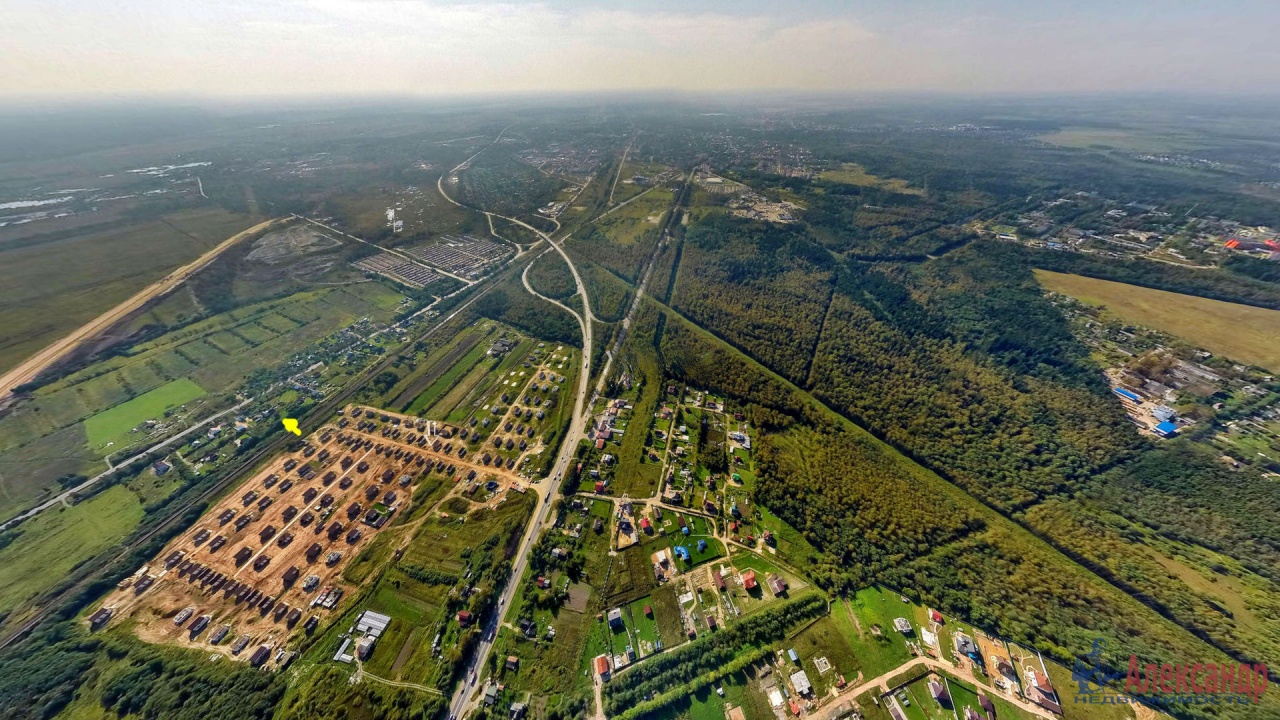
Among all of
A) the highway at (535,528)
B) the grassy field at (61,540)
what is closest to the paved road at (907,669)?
the highway at (535,528)

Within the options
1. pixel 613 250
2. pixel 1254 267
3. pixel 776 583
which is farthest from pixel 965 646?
pixel 1254 267

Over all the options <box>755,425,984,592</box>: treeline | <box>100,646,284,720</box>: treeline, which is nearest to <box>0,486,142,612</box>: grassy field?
<box>100,646,284,720</box>: treeline

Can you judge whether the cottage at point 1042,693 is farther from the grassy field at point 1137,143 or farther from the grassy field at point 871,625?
the grassy field at point 1137,143

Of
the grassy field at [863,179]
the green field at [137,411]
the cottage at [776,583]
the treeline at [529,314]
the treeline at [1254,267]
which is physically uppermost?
the grassy field at [863,179]

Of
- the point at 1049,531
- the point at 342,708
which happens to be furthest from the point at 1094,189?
the point at 342,708

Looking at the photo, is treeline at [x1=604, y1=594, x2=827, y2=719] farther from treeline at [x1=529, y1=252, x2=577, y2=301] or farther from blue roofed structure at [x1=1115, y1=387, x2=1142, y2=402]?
treeline at [x1=529, y1=252, x2=577, y2=301]
